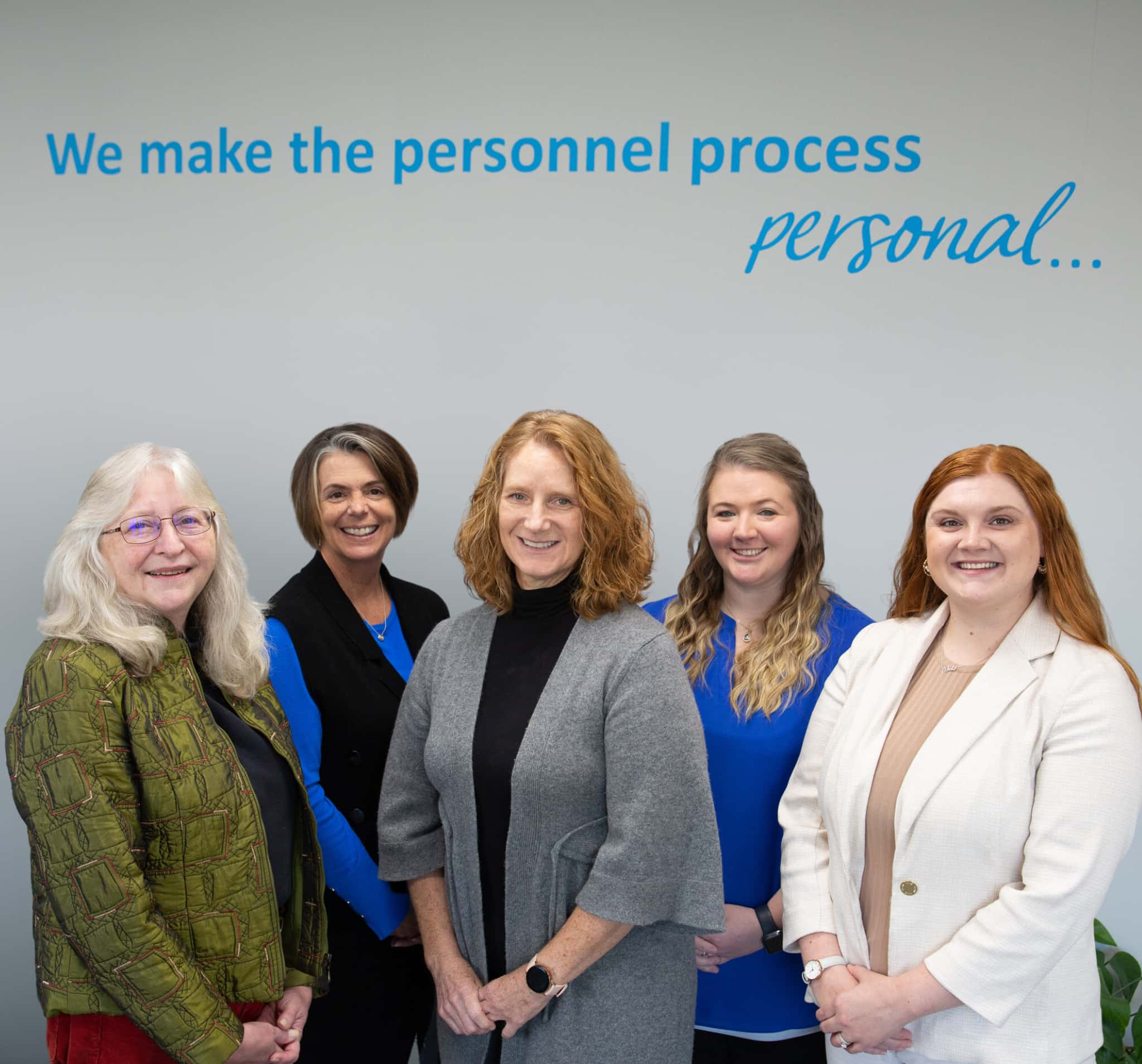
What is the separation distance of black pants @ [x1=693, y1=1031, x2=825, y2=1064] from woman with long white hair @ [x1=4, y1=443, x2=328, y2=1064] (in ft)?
2.76

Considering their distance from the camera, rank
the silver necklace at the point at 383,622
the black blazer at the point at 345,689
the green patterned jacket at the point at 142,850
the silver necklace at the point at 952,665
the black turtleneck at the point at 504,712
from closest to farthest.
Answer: the green patterned jacket at the point at 142,850 → the black turtleneck at the point at 504,712 → the silver necklace at the point at 952,665 → the black blazer at the point at 345,689 → the silver necklace at the point at 383,622

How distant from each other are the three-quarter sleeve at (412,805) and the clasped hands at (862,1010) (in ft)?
2.48

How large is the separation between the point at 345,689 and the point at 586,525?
0.70m

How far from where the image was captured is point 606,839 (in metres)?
1.65

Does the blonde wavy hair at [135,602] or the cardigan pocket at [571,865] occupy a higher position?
the blonde wavy hair at [135,602]

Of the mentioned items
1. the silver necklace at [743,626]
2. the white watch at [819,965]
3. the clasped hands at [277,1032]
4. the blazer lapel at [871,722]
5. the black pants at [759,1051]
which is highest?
the silver necklace at [743,626]

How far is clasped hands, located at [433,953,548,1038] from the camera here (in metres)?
1.63

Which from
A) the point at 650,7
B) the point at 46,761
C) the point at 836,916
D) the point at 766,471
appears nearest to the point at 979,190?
the point at 650,7

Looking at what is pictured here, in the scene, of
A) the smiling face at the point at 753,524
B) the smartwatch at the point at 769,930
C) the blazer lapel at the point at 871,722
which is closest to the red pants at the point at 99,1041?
the smartwatch at the point at 769,930

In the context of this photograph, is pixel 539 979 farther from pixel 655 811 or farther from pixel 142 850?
pixel 142 850

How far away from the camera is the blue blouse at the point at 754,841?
1968 millimetres

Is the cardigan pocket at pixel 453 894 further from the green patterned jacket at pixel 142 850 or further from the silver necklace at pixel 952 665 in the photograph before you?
the silver necklace at pixel 952 665

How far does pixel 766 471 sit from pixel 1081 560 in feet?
2.04

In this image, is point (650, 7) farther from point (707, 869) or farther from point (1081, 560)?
point (707, 869)
